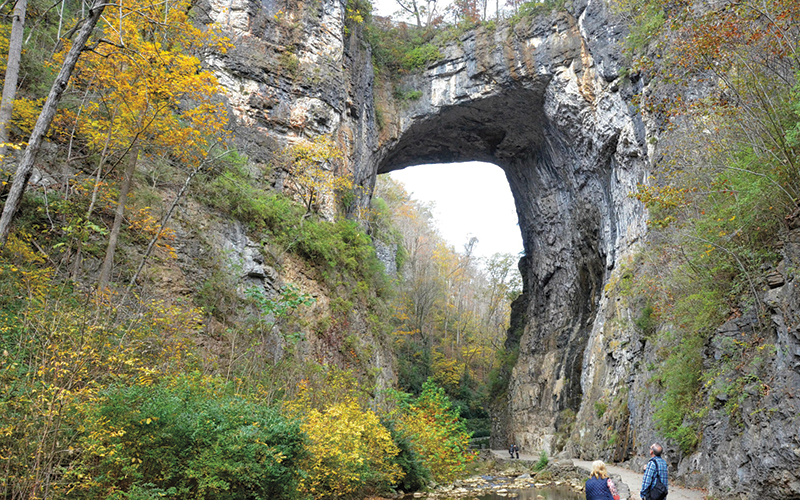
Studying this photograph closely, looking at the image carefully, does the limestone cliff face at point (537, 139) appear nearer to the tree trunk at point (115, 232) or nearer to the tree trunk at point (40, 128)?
the tree trunk at point (115, 232)

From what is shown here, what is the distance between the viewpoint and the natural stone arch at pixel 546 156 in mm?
19500

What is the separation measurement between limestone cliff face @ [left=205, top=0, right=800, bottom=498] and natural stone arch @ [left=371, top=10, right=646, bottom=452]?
67 millimetres

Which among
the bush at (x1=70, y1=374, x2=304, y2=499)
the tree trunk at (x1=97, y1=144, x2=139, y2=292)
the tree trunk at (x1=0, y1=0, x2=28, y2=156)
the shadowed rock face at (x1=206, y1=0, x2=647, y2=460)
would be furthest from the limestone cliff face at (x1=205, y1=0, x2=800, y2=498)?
the tree trunk at (x1=0, y1=0, x2=28, y2=156)

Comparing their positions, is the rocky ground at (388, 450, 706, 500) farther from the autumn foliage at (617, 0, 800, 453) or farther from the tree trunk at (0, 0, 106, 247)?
the tree trunk at (0, 0, 106, 247)

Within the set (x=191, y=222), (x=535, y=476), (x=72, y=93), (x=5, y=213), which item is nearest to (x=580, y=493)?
(x=535, y=476)

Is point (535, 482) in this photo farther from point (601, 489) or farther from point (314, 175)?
point (314, 175)

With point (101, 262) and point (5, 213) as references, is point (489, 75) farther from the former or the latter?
point (5, 213)

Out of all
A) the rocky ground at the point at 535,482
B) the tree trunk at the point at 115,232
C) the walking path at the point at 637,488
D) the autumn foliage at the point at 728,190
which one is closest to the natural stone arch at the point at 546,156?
the rocky ground at the point at 535,482

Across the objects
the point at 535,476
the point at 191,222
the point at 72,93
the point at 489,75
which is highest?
the point at 489,75

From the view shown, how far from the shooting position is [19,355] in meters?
4.31

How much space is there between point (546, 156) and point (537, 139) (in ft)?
3.24

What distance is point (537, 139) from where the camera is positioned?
24203mm

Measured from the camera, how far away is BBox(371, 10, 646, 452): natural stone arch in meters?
19.5

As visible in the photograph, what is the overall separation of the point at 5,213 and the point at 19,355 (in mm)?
1397
